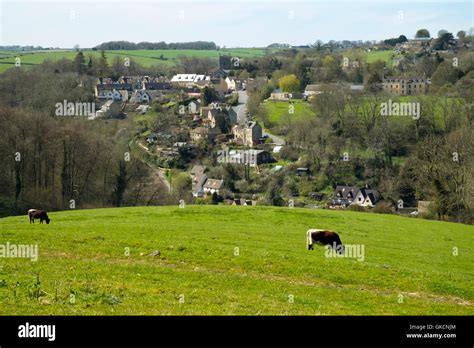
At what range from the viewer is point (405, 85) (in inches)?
4572

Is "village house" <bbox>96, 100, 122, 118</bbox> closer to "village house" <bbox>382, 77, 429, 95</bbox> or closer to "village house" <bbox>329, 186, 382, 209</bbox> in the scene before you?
"village house" <bbox>329, 186, 382, 209</bbox>

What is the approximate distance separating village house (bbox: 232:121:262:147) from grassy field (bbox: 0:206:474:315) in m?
66.7

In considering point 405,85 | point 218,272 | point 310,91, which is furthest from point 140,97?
point 218,272

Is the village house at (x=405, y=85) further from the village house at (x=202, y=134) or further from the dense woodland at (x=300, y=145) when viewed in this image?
the village house at (x=202, y=134)

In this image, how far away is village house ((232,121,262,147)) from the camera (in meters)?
94.2

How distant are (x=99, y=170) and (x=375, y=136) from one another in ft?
153

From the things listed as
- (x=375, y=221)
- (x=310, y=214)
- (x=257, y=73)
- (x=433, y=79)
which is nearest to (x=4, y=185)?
(x=310, y=214)

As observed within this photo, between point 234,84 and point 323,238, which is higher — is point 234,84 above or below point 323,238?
above

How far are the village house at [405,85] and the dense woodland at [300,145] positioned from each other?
2.98 metres

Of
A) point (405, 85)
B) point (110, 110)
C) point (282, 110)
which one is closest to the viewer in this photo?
point (110, 110)

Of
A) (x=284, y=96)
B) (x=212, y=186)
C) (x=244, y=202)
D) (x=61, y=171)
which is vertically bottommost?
(x=244, y=202)

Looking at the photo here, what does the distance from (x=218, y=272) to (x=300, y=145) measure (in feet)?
233

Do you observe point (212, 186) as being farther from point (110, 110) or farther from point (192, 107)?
Result: point (192, 107)

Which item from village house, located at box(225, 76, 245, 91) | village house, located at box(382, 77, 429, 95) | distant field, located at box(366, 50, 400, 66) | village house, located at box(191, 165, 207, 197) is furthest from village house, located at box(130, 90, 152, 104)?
distant field, located at box(366, 50, 400, 66)
